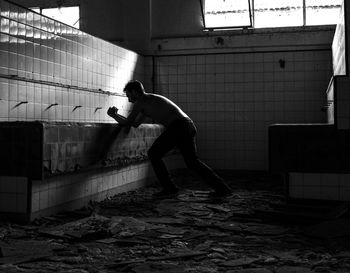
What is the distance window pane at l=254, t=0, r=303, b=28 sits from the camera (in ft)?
24.1

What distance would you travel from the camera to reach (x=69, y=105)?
5.55 m

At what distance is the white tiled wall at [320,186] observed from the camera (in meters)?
4.13

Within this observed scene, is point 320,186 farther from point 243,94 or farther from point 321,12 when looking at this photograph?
point 321,12

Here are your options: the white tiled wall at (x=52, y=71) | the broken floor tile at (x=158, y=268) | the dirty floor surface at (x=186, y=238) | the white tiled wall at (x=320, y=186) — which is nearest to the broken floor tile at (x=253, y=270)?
the dirty floor surface at (x=186, y=238)

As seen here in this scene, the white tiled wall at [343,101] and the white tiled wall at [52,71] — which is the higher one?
the white tiled wall at [52,71]

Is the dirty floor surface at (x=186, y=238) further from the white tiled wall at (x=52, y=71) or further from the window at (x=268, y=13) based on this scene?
the window at (x=268, y=13)

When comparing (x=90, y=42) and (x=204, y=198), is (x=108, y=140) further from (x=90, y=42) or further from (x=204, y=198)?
(x=90, y=42)

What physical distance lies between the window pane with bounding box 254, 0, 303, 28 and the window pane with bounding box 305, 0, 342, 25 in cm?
12

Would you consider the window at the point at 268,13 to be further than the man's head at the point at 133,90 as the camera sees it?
Yes

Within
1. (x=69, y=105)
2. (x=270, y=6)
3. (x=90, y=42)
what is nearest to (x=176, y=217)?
(x=69, y=105)

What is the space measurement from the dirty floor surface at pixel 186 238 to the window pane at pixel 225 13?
3.77 m

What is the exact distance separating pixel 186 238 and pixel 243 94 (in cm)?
463

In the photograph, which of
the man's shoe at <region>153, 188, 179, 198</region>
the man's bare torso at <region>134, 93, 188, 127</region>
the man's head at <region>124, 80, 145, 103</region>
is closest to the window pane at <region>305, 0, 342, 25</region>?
the man's bare torso at <region>134, 93, 188, 127</region>

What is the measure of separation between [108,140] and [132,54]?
2885mm
